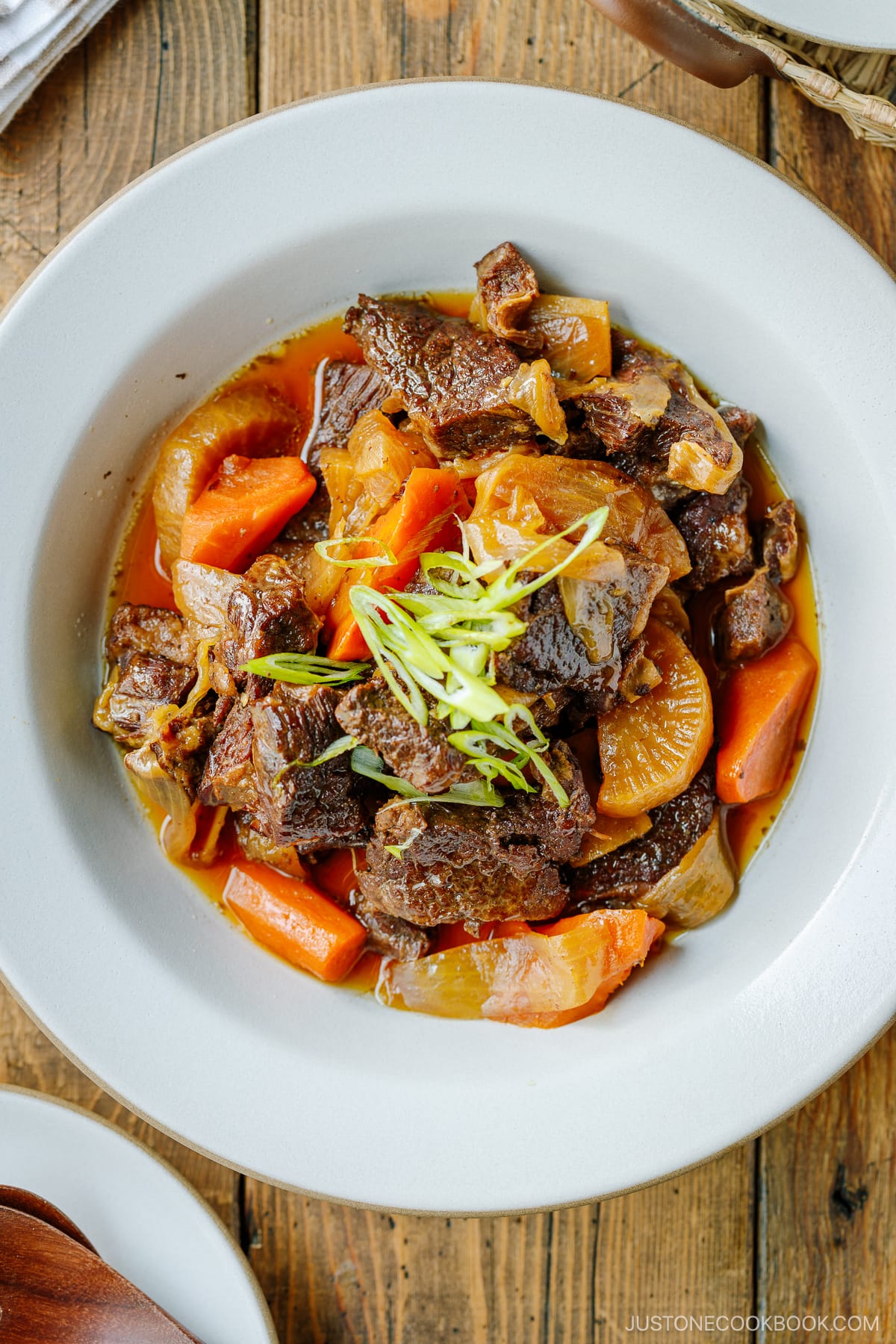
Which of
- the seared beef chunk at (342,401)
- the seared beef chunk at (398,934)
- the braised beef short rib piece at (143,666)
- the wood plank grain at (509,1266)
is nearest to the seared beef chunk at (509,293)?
the seared beef chunk at (342,401)

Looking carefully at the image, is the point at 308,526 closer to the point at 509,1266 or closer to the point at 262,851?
the point at 262,851

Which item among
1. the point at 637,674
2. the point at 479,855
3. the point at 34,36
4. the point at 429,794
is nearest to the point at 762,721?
the point at 637,674

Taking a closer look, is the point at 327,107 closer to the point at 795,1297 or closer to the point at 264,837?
the point at 264,837

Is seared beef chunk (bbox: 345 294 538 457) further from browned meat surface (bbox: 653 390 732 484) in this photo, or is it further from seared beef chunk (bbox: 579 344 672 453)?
browned meat surface (bbox: 653 390 732 484)

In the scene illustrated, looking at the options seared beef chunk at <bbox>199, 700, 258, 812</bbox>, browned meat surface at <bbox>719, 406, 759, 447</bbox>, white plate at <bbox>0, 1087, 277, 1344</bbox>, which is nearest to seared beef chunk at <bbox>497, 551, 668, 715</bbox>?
browned meat surface at <bbox>719, 406, 759, 447</bbox>

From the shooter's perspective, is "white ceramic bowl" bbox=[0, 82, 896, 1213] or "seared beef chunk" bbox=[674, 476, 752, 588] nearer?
"white ceramic bowl" bbox=[0, 82, 896, 1213]

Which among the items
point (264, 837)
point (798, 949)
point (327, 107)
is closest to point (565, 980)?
point (798, 949)
